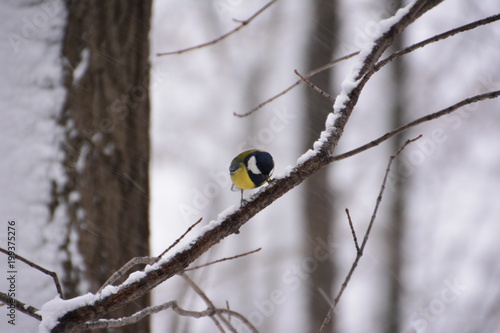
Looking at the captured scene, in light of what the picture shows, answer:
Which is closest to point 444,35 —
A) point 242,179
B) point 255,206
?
point 255,206

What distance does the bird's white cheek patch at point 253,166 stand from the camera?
1.64 metres

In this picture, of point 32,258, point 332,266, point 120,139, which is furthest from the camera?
point 332,266

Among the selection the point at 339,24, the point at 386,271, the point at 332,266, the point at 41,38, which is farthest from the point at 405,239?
the point at 41,38

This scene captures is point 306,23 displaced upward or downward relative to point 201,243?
upward

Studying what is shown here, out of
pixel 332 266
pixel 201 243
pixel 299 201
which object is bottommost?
pixel 201 243

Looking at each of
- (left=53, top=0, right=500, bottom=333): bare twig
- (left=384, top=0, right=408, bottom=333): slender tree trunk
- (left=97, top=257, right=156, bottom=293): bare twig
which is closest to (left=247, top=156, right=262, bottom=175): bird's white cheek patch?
(left=53, top=0, right=500, bottom=333): bare twig

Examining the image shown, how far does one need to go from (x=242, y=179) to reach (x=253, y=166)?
130 mm

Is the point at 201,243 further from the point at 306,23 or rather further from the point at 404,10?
the point at 306,23

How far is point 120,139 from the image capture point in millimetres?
1864

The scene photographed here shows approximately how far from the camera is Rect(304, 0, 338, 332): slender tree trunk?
421 cm

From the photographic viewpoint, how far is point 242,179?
177 cm

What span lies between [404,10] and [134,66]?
120 centimetres

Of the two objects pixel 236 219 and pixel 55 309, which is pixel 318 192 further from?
pixel 55 309

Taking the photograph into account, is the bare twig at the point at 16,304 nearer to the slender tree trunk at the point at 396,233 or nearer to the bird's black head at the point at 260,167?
the bird's black head at the point at 260,167
